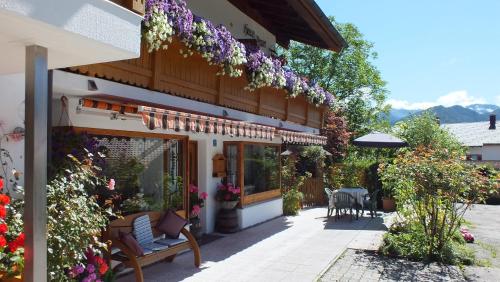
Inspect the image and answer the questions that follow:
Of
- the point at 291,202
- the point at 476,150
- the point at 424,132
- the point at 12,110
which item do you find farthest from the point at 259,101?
the point at 476,150

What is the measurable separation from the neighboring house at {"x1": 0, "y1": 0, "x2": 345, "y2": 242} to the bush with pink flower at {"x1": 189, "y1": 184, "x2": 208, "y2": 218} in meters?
0.19

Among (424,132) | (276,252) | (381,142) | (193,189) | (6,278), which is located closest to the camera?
(6,278)

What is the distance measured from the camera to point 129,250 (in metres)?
7.47

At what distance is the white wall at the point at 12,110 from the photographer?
566cm

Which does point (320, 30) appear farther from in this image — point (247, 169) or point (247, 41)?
point (247, 169)

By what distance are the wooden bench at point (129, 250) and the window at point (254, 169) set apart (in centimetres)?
447

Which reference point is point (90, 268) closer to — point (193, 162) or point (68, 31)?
point (68, 31)

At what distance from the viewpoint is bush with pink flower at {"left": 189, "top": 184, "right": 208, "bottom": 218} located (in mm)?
11438

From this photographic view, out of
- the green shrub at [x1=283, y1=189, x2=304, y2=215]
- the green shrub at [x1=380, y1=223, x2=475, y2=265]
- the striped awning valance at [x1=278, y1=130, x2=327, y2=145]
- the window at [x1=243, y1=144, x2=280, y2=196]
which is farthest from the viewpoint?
the green shrub at [x1=283, y1=189, x2=304, y2=215]

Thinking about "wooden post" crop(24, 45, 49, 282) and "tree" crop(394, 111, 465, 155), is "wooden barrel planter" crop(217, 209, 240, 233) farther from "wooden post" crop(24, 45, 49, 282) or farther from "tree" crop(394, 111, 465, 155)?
"tree" crop(394, 111, 465, 155)

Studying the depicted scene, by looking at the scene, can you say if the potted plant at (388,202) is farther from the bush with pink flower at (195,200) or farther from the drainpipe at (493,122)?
the drainpipe at (493,122)

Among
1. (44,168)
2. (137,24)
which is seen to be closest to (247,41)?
(137,24)

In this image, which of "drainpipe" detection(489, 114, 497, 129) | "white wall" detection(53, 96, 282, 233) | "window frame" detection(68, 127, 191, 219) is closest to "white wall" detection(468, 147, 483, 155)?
"drainpipe" detection(489, 114, 497, 129)

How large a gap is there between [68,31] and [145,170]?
6380mm
